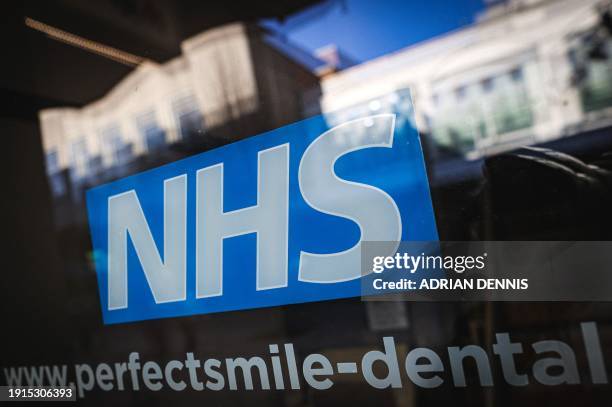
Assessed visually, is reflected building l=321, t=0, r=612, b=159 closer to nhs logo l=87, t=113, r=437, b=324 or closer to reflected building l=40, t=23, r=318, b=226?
nhs logo l=87, t=113, r=437, b=324

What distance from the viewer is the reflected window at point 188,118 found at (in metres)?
1.50

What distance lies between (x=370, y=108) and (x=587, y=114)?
515mm

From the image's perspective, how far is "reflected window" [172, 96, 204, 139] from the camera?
4.92 ft

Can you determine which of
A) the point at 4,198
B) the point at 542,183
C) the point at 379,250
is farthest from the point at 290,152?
the point at 4,198

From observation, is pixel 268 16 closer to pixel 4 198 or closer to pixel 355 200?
pixel 355 200

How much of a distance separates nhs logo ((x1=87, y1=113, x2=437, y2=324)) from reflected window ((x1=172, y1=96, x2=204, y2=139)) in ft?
0.30

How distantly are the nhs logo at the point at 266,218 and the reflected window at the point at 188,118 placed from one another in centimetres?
9

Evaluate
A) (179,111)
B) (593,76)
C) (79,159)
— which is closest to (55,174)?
(79,159)

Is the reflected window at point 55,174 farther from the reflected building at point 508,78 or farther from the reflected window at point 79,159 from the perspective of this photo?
the reflected building at point 508,78

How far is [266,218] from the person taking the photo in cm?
136

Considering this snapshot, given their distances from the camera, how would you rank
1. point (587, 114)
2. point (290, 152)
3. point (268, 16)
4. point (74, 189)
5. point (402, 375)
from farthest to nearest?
point (74, 189) < point (268, 16) < point (290, 152) < point (402, 375) < point (587, 114)

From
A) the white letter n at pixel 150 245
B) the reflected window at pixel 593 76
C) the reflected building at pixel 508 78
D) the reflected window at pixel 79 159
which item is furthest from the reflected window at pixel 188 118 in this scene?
the reflected window at pixel 593 76

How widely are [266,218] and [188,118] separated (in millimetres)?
455

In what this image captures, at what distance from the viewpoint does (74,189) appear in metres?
1.77
